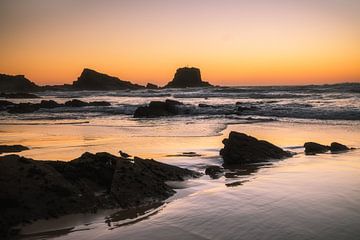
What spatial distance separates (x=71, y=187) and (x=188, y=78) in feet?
347

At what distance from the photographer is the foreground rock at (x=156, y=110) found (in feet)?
76.3

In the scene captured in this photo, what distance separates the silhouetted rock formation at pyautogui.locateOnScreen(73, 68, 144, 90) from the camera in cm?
10644

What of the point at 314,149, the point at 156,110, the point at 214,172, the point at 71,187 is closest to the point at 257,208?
the point at 71,187

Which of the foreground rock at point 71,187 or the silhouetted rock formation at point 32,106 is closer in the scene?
the foreground rock at point 71,187

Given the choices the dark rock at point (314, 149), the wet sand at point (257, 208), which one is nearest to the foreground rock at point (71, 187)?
the wet sand at point (257, 208)

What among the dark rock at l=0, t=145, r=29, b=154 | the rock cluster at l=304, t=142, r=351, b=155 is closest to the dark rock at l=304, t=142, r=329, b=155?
the rock cluster at l=304, t=142, r=351, b=155

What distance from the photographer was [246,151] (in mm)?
8234

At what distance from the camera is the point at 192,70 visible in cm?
11112

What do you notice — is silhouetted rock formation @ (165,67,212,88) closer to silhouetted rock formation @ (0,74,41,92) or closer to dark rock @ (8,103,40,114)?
silhouetted rock formation @ (0,74,41,92)

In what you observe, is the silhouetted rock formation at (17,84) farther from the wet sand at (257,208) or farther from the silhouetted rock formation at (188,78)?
the wet sand at (257,208)

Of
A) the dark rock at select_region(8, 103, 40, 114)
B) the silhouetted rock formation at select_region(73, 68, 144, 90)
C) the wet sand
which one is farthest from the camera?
the silhouetted rock formation at select_region(73, 68, 144, 90)

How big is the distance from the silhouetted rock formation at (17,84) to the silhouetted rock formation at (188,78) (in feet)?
131

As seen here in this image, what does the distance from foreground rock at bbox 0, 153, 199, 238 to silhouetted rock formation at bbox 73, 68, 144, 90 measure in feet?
334

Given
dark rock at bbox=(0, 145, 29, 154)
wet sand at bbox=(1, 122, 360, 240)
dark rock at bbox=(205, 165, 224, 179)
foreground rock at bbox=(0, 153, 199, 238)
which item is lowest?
dark rock at bbox=(205, 165, 224, 179)
